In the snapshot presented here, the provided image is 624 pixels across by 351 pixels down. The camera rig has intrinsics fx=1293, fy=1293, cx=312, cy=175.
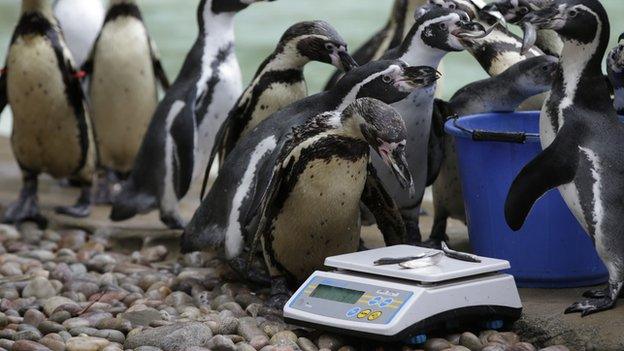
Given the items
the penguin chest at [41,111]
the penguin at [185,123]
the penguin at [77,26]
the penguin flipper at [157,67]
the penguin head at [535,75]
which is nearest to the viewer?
the penguin head at [535,75]

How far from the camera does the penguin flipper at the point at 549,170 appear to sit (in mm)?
3104

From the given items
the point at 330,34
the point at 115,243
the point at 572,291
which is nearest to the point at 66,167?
the point at 115,243

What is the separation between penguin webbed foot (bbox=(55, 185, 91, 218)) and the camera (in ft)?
16.3

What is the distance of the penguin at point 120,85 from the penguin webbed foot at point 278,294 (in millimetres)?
1817

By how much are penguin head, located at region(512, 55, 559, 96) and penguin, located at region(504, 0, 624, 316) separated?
410 mm

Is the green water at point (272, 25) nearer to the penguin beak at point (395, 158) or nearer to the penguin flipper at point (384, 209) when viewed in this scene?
the penguin flipper at point (384, 209)

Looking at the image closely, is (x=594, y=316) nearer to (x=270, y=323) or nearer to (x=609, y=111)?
(x=609, y=111)

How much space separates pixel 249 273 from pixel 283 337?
0.66 meters

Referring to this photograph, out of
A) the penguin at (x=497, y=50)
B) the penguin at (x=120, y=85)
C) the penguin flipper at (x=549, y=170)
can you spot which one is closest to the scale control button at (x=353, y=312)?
the penguin flipper at (x=549, y=170)

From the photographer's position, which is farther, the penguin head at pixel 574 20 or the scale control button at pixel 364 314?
the penguin head at pixel 574 20

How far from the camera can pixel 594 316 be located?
3.12 metres

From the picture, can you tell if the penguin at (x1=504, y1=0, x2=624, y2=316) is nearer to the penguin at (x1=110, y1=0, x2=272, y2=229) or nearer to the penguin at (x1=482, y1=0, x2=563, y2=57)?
the penguin at (x1=482, y1=0, x2=563, y2=57)

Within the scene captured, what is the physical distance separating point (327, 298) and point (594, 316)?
2.12 ft

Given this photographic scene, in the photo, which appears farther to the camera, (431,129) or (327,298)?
(431,129)
